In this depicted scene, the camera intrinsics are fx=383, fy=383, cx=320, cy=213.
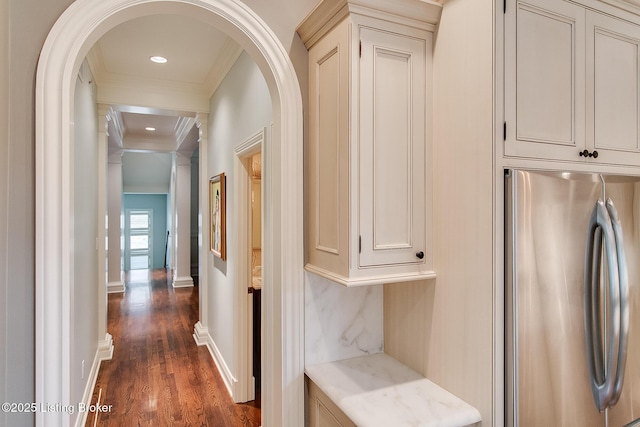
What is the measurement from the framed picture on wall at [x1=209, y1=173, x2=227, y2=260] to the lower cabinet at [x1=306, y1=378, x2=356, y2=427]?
1915 millimetres

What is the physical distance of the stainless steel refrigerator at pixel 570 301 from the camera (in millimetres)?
1312

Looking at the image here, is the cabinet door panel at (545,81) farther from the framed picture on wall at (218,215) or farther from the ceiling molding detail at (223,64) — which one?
the framed picture on wall at (218,215)

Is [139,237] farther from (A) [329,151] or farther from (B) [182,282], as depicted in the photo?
(A) [329,151]

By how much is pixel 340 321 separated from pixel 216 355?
8.16 feet

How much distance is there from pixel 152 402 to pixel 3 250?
7.58ft

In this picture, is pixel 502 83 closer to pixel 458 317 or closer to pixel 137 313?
pixel 458 317

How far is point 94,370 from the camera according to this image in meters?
3.45

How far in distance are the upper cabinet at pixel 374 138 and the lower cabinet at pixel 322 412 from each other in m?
0.53

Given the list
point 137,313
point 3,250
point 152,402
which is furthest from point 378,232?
point 137,313

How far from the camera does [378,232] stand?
1.45 meters

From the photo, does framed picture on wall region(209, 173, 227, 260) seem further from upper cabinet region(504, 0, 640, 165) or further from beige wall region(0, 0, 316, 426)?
upper cabinet region(504, 0, 640, 165)

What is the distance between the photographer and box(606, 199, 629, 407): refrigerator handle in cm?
142

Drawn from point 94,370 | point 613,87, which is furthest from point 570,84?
point 94,370

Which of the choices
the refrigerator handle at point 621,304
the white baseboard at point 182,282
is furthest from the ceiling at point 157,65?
the white baseboard at point 182,282
